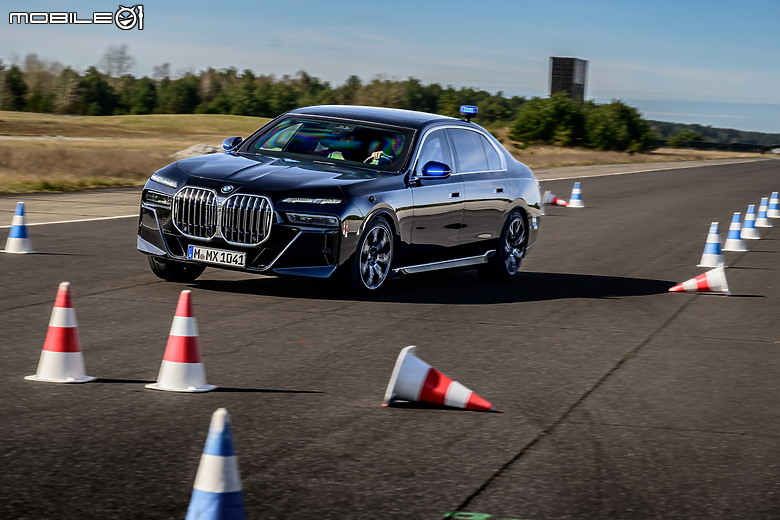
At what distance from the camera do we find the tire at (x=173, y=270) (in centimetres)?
→ 1170

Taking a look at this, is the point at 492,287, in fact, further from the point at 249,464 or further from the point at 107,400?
the point at 249,464

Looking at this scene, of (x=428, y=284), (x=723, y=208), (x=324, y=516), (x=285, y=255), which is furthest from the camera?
(x=723, y=208)

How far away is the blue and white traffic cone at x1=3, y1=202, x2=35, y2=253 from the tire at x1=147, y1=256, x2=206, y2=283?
109 inches

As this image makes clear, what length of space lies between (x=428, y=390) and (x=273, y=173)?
4613 mm

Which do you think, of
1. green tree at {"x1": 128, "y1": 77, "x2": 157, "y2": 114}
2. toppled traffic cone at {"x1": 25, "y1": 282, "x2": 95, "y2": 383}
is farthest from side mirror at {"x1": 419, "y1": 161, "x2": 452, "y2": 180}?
green tree at {"x1": 128, "y1": 77, "x2": 157, "y2": 114}

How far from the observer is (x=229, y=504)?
12.8 feet

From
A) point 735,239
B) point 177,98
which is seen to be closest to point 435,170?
point 735,239

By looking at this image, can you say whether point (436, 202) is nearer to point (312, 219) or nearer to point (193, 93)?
point (312, 219)

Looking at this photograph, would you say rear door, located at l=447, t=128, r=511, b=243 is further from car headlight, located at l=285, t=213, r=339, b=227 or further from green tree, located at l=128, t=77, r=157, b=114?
green tree, located at l=128, t=77, r=157, b=114

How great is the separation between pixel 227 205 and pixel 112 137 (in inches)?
3147

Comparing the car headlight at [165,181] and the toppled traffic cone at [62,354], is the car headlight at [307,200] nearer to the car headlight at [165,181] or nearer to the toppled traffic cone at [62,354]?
the car headlight at [165,181]

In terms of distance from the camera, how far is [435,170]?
11758 millimetres

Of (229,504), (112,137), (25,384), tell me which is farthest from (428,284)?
(112,137)

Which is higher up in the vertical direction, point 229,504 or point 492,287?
point 229,504
